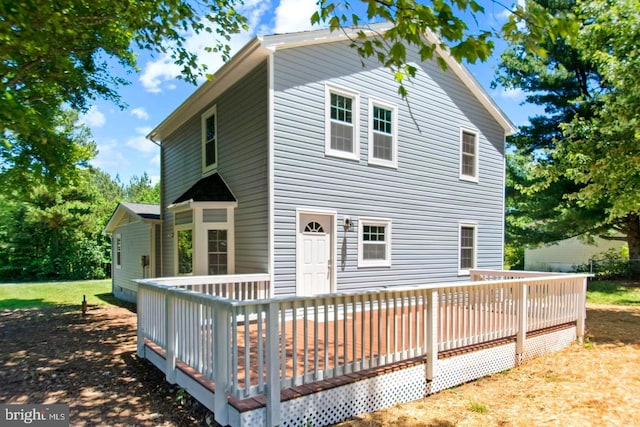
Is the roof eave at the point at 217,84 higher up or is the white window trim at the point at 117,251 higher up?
the roof eave at the point at 217,84

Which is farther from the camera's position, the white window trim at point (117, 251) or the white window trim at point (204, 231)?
the white window trim at point (117, 251)

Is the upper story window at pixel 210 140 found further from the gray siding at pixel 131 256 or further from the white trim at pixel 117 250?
the white trim at pixel 117 250

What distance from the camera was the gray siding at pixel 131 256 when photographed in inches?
499

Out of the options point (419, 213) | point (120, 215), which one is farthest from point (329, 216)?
point (120, 215)

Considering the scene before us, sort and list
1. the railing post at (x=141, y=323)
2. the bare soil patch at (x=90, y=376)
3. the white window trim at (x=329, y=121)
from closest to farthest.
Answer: the bare soil patch at (x=90, y=376) → the railing post at (x=141, y=323) → the white window trim at (x=329, y=121)

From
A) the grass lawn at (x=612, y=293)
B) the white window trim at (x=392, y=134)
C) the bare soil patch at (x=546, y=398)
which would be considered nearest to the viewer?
the bare soil patch at (x=546, y=398)

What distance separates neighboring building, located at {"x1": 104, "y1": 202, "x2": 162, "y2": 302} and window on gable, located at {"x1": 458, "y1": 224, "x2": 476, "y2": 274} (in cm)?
945

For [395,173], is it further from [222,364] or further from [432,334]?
[222,364]

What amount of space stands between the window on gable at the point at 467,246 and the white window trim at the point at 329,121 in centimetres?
442

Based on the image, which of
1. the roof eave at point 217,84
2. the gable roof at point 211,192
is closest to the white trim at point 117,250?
the roof eave at point 217,84

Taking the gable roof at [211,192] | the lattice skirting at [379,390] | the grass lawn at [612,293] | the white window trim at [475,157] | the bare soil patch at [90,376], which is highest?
the white window trim at [475,157]

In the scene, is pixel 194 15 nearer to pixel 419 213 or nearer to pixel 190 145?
pixel 190 145

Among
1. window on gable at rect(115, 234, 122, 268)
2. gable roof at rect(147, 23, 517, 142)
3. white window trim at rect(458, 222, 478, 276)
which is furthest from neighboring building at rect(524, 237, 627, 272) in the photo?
window on gable at rect(115, 234, 122, 268)

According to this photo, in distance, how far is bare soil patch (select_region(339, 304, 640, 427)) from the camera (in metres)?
4.05
